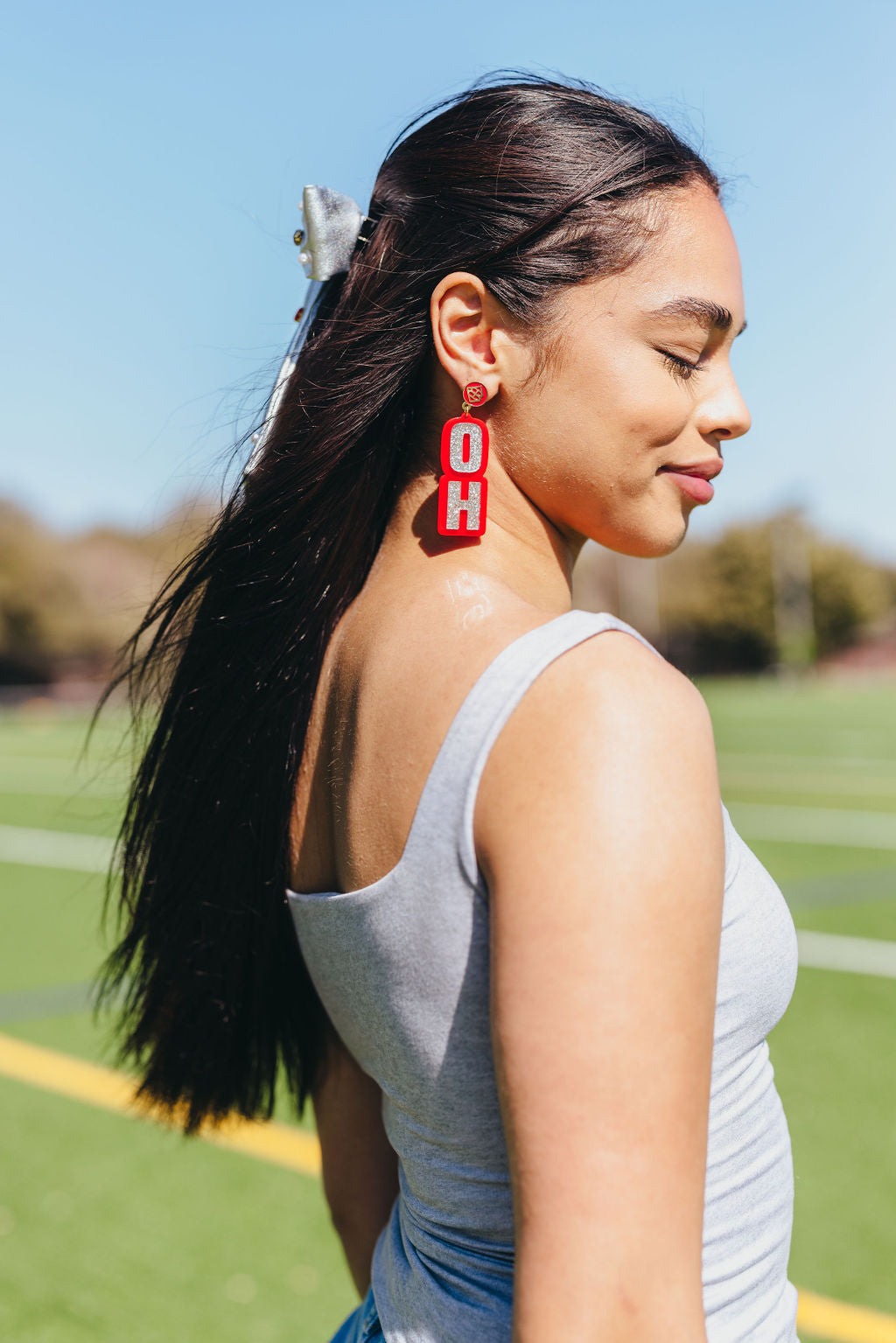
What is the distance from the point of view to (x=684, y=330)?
3.95 ft

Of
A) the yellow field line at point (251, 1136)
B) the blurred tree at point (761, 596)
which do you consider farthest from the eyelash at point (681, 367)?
the blurred tree at point (761, 596)

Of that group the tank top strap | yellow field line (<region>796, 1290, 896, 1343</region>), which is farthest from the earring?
yellow field line (<region>796, 1290, 896, 1343</region>)

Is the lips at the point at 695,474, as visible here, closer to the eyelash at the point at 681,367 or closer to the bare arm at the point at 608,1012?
the eyelash at the point at 681,367

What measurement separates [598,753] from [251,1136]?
3811 millimetres

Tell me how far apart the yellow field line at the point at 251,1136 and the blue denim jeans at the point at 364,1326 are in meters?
0.51

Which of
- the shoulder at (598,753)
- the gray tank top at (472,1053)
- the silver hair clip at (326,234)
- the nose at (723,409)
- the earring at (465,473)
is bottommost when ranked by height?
the gray tank top at (472,1053)

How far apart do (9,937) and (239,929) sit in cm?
627

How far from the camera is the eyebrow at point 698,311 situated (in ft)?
3.94

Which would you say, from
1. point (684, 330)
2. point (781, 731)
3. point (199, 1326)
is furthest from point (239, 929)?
point (781, 731)

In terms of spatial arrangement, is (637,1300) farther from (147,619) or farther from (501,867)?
(147,619)

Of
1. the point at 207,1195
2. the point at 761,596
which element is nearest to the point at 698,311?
the point at 207,1195

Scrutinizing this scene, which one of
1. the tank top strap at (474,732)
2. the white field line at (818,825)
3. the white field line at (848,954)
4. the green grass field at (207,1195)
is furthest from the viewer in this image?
the white field line at (818,825)

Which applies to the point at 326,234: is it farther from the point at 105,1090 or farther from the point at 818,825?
the point at 818,825

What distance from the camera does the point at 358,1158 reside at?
5.37 ft
